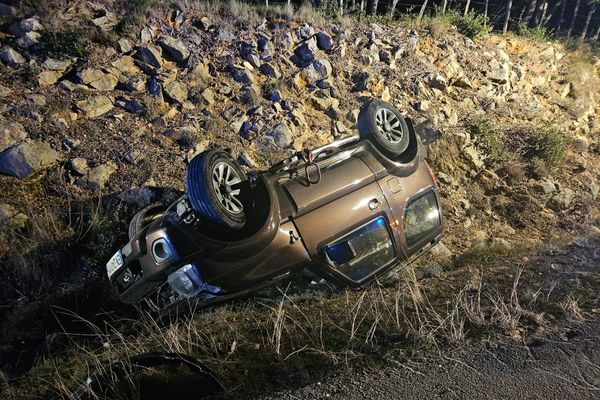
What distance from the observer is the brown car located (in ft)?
15.3

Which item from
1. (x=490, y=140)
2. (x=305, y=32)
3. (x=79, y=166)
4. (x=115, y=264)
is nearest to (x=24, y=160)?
(x=79, y=166)

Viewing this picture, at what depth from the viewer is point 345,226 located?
5156 mm

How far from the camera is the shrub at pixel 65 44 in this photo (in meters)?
7.61

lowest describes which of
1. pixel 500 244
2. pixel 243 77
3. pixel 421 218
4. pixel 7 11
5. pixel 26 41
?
pixel 500 244

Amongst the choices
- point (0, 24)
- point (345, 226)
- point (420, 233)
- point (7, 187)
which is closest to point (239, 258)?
point (345, 226)

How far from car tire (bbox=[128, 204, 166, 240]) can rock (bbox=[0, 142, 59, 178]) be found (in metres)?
1.96

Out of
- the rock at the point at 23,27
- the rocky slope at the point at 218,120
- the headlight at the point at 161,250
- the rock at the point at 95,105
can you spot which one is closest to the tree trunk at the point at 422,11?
the rocky slope at the point at 218,120

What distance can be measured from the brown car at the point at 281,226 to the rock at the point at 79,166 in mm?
1579

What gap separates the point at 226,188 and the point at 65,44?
4.70 metres

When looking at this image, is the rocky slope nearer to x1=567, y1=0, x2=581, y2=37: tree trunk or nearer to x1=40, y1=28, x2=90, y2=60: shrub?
x1=40, y1=28, x2=90, y2=60: shrub

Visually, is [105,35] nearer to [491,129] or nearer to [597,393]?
[491,129]

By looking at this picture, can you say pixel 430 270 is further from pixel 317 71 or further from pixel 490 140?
pixel 317 71

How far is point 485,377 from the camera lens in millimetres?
4004

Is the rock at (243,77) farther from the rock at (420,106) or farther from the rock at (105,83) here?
the rock at (420,106)
